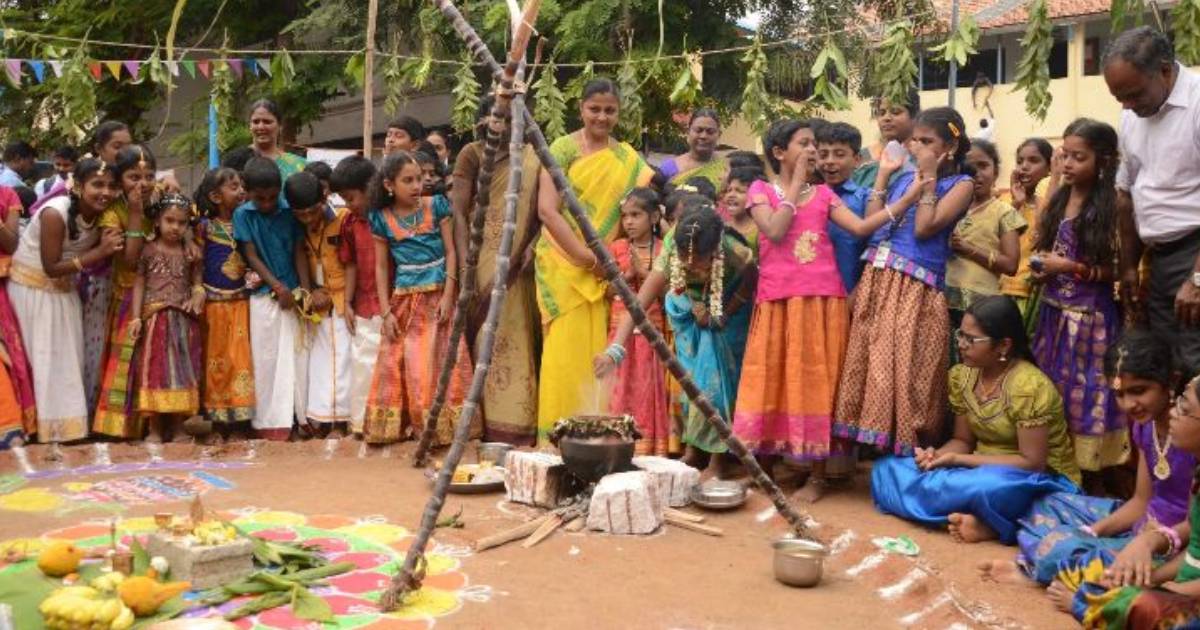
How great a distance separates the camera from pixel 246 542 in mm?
4195

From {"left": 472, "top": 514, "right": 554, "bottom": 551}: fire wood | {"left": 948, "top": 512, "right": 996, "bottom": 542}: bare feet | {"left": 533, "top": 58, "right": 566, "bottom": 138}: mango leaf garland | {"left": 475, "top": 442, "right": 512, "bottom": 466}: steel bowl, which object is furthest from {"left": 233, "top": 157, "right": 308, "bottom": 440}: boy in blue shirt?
{"left": 948, "top": 512, "right": 996, "bottom": 542}: bare feet

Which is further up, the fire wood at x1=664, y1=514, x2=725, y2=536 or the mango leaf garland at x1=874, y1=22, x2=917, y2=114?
the mango leaf garland at x1=874, y1=22, x2=917, y2=114

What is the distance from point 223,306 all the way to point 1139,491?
16.9 feet

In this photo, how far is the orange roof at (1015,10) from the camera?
17.5 meters

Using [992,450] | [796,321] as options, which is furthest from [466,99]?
[992,450]

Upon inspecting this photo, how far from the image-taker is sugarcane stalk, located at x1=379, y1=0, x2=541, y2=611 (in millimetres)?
3969

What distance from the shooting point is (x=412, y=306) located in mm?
6699

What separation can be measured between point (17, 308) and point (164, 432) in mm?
1104

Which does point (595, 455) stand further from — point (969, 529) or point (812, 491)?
point (969, 529)

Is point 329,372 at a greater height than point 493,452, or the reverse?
point 329,372

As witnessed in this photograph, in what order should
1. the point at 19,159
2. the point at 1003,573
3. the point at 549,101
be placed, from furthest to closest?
the point at 19,159 < the point at 549,101 < the point at 1003,573

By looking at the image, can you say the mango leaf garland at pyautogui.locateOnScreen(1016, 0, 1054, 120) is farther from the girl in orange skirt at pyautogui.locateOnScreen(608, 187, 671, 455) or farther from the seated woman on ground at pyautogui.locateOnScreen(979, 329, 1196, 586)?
A: the girl in orange skirt at pyautogui.locateOnScreen(608, 187, 671, 455)

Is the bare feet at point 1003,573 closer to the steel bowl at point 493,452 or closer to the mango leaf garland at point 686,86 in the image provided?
the steel bowl at point 493,452

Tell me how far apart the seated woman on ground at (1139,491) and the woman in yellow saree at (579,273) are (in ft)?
8.80
